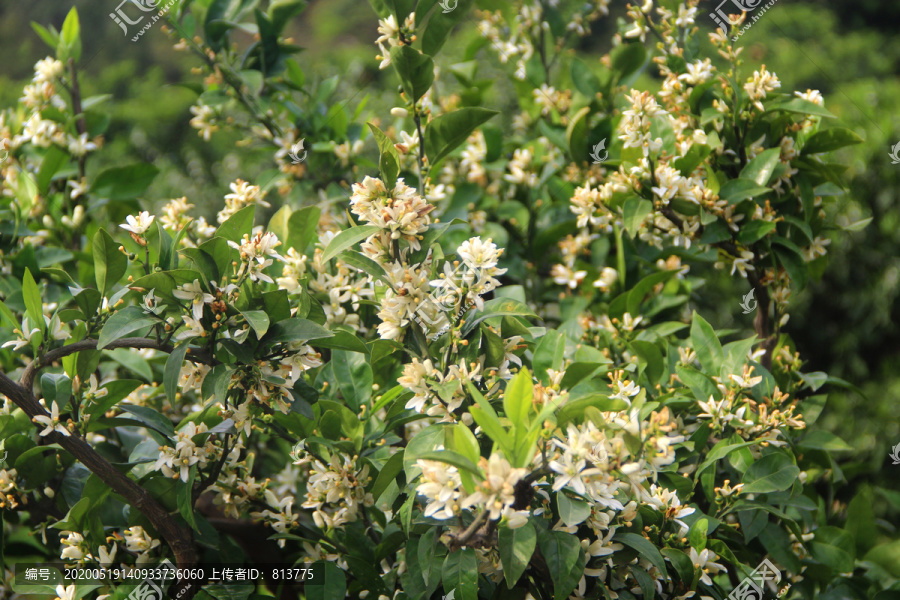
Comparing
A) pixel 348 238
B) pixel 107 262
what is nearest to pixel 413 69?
pixel 348 238

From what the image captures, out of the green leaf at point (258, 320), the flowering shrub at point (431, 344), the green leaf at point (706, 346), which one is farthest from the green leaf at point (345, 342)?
the green leaf at point (706, 346)

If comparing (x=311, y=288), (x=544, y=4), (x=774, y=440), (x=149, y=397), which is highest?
(x=544, y=4)

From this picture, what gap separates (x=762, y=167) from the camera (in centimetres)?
135

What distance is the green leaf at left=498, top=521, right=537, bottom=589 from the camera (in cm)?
83

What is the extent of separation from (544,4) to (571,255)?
855 mm

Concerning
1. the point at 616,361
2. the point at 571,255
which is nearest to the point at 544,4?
the point at 571,255

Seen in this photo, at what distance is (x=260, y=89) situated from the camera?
171cm

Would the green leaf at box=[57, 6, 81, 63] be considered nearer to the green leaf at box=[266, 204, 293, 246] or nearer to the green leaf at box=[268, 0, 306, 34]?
the green leaf at box=[268, 0, 306, 34]

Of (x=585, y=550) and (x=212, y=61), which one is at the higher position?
(x=212, y=61)

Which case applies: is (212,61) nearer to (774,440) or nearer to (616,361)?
(616,361)

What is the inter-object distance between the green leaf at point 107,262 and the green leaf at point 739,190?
108cm

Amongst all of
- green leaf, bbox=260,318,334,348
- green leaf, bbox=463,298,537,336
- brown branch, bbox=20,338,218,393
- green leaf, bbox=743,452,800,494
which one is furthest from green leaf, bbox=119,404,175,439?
green leaf, bbox=743,452,800,494

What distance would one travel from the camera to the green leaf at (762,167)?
1.33 meters
